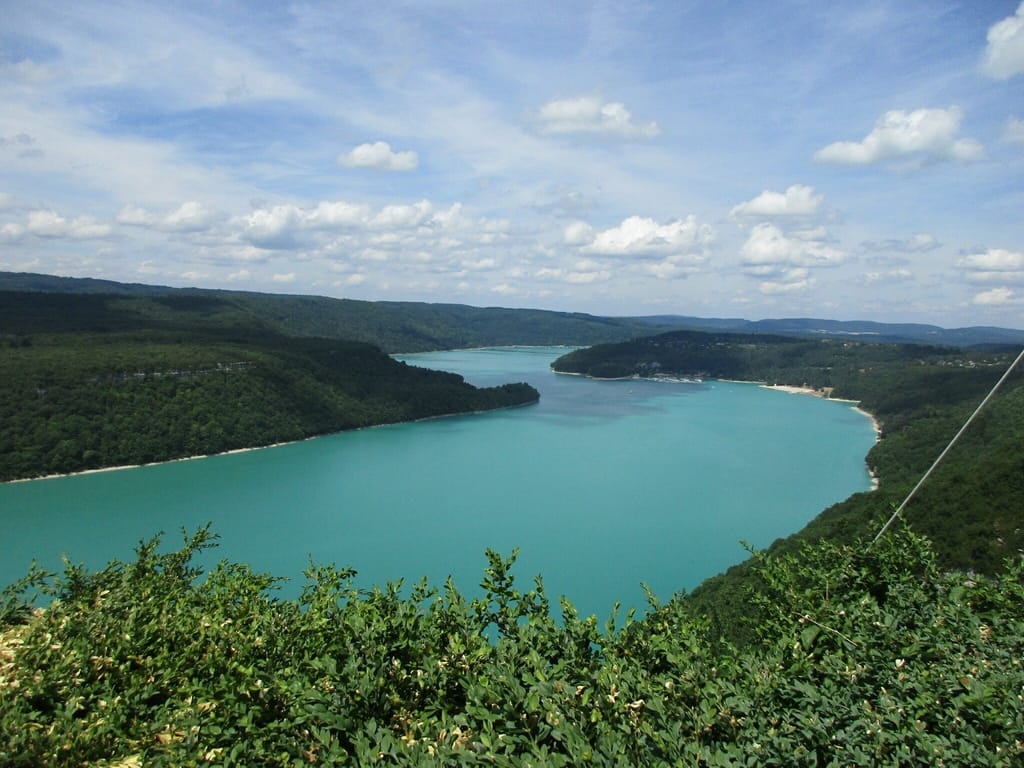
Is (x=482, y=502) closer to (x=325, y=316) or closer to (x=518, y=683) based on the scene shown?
(x=518, y=683)

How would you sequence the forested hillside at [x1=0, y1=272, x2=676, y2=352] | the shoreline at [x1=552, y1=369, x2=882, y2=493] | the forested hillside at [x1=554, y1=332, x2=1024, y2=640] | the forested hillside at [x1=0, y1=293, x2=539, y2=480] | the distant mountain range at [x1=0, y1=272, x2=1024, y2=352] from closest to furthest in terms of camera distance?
the forested hillside at [x1=554, y1=332, x2=1024, y2=640], the forested hillside at [x1=0, y1=293, x2=539, y2=480], the shoreline at [x1=552, y1=369, x2=882, y2=493], the forested hillside at [x1=0, y1=272, x2=676, y2=352], the distant mountain range at [x1=0, y1=272, x2=1024, y2=352]

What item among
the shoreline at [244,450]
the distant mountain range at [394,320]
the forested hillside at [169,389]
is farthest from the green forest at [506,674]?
the distant mountain range at [394,320]

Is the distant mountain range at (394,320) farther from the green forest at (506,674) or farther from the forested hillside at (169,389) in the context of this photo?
the green forest at (506,674)

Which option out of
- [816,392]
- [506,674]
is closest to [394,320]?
[816,392]

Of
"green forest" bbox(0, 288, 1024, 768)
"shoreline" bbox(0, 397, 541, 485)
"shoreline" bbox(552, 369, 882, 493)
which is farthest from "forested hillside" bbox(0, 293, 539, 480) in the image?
"green forest" bbox(0, 288, 1024, 768)

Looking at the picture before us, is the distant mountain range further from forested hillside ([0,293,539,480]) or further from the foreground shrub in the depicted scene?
the foreground shrub

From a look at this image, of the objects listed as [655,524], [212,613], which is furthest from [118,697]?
[655,524]
